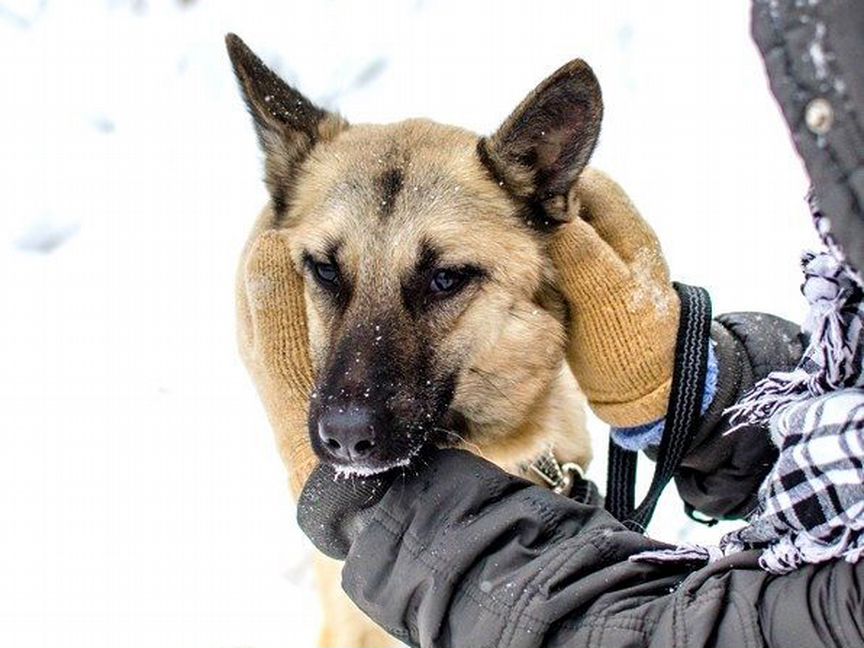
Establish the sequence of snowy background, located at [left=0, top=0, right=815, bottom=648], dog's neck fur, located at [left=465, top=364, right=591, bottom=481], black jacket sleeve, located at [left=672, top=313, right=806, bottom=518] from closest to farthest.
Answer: black jacket sleeve, located at [left=672, top=313, right=806, bottom=518], dog's neck fur, located at [left=465, top=364, right=591, bottom=481], snowy background, located at [left=0, top=0, right=815, bottom=648]

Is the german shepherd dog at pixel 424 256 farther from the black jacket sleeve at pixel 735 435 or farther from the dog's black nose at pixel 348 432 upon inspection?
the black jacket sleeve at pixel 735 435

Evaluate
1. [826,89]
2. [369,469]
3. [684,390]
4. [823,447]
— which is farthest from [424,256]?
[826,89]

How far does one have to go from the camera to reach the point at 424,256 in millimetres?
2188

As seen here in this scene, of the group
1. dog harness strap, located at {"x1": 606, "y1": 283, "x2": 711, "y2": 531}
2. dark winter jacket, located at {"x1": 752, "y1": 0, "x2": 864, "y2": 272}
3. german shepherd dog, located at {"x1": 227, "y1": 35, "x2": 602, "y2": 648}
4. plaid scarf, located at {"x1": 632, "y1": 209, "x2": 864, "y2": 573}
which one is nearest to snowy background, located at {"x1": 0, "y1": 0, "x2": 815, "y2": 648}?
dog harness strap, located at {"x1": 606, "y1": 283, "x2": 711, "y2": 531}

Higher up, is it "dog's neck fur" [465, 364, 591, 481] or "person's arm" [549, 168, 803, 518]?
"person's arm" [549, 168, 803, 518]

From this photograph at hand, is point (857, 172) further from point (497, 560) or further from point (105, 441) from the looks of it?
point (105, 441)

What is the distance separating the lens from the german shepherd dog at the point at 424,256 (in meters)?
2.04

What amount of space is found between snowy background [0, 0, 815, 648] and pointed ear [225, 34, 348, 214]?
58.2 inches

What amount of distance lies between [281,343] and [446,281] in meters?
0.40

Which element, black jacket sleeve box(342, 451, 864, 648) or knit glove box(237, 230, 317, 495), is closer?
black jacket sleeve box(342, 451, 864, 648)

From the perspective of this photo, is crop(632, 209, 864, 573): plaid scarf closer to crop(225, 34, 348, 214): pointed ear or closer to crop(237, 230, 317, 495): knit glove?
crop(237, 230, 317, 495): knit glove

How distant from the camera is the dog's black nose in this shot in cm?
190

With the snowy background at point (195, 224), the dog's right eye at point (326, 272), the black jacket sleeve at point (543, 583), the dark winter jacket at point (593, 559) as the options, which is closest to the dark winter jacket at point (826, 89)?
the dark winter jacket at point (593, 559)

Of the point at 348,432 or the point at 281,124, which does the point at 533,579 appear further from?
the point at 281,124
